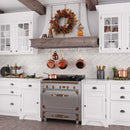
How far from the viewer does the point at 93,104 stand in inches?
146

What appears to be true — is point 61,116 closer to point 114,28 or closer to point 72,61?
point 72,61

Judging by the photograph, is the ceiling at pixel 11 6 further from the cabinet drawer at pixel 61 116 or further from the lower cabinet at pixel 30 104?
the cabinet drawer at pixel 61 116

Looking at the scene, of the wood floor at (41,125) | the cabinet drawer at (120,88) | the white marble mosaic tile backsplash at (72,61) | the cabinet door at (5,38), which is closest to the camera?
the wood floor at (41,125)

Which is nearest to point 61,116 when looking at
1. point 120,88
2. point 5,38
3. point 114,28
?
point 120,88

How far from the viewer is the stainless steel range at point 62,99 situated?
12.2 feet

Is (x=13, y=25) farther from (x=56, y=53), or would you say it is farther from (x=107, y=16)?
(x=107, y=16)

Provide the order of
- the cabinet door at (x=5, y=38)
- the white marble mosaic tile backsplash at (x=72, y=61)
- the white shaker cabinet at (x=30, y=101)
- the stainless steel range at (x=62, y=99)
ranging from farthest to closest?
the cabinet door at (x=5, y=38)
the white marble mosaic tile backsplash at (x=72, y=61)
the white shaker cabinet at (x=30, y=101)
the stainless steel range at (x=62, y=99)

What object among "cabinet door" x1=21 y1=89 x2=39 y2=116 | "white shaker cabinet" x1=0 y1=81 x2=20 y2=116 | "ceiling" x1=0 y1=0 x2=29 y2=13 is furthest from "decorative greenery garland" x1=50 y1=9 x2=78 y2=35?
"white shaker cabinet" x1=0 y1=81 x2=20 y2=116

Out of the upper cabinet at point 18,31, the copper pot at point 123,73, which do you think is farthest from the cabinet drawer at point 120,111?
the upper cabinet at point 18,31

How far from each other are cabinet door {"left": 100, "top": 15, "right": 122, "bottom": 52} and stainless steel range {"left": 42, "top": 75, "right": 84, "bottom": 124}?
99 cm

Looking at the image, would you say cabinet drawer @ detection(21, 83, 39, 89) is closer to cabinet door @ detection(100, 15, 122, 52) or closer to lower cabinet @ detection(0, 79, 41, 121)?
lower cabinet @ detection(0, 79, 41, 121)

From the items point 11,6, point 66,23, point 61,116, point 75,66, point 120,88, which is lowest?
point 61,116

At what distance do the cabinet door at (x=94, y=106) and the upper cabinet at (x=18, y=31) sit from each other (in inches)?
70.8

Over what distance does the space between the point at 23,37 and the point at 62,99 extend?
184cm
